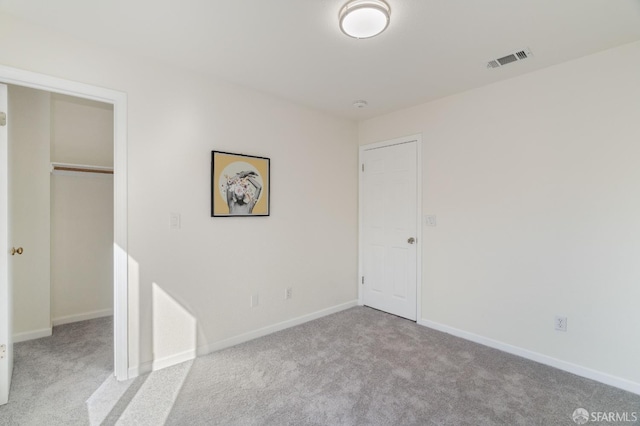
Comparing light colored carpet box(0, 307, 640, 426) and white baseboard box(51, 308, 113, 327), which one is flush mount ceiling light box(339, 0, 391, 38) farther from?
white baseboard box(51, 308, 113, 327)

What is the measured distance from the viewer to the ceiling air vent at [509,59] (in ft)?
7.30

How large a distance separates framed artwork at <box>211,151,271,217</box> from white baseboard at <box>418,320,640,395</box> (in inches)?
89.9

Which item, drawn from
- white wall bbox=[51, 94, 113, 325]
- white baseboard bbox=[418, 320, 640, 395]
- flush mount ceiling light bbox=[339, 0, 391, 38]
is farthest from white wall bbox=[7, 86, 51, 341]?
white baseboard bbox=[418, 320, 640, 395]

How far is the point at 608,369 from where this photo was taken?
2.18 meters

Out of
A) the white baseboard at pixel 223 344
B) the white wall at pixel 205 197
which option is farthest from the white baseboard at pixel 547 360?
the white wall at pixel 205 197

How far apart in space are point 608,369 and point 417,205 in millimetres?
1987

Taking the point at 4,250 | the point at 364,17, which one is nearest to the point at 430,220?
the point at 364,17

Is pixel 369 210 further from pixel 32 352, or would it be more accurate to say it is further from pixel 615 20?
pixel 32 352

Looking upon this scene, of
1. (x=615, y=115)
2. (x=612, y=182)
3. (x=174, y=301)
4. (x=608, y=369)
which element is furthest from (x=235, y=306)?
(x=615, y=115)

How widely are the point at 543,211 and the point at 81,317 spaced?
4.75 metres

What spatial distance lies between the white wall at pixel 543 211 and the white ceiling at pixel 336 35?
30 centimetres

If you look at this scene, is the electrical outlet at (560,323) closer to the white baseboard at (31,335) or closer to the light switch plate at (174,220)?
the light switch plate at (174,220)

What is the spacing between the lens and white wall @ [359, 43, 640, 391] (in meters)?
2.14

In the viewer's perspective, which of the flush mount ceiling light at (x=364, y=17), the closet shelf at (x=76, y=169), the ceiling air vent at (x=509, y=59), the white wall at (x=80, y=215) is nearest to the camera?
the flush mount ceiling light at (x=364, y=17)
